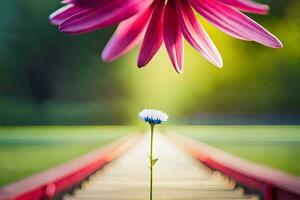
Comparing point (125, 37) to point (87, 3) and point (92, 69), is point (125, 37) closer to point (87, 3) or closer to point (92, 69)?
point (87, 3)

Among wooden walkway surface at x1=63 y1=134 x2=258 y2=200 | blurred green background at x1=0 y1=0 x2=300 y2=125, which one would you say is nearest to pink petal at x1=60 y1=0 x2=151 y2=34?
blurred green background at x1=0 y1=0 x2=300 y2=125

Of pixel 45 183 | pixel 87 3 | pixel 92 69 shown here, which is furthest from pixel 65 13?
pixel 92 69

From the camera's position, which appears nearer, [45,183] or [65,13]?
[65,13]

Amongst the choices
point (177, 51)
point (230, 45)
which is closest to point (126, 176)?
point (230, 45)

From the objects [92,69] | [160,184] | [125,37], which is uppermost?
[92,69]

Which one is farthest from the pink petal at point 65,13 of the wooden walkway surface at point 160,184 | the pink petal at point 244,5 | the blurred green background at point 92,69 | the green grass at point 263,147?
the green grass at point 263,147

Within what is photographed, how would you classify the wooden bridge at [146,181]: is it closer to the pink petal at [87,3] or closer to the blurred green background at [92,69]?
the blurred green background at [92,69]
